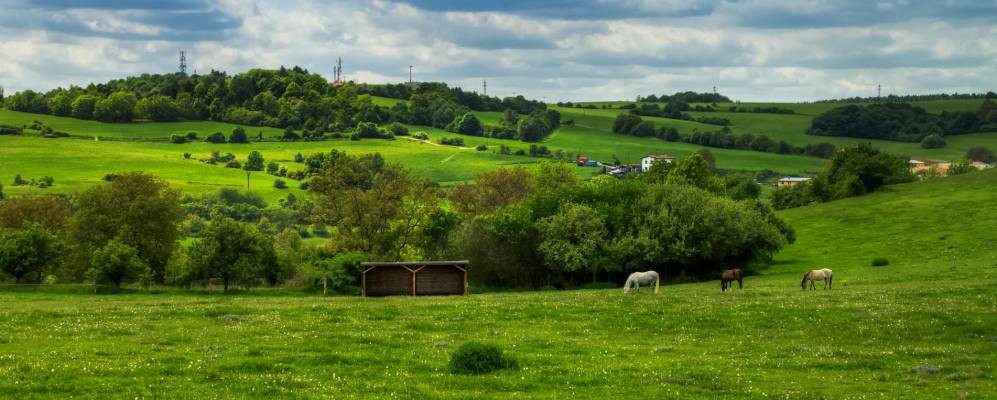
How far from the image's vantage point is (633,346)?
110 ft

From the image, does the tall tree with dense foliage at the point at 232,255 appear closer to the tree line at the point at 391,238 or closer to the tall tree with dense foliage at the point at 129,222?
the tree line at the point at 391,238

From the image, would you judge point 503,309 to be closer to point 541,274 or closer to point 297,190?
point 541,274

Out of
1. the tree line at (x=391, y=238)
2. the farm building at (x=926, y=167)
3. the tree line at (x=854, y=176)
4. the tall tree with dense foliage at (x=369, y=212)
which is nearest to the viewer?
the tree line at (x=391, y=238)

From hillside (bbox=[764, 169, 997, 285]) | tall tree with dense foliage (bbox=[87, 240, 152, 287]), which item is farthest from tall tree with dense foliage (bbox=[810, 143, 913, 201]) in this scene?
tall tree with dense foliage (bbox=[87, 240, 152, 287])

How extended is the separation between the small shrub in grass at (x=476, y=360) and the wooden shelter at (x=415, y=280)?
112 feet

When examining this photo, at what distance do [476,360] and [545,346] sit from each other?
17.3 feet

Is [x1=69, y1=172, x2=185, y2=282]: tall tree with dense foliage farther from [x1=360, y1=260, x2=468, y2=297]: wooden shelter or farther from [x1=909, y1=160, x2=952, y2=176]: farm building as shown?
[x1=909, y1=160, x2=952, y2=176]: farm building

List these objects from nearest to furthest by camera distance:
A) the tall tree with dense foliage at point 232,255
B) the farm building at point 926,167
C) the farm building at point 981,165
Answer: the tall tree with dense foliage at point 232,255
the farm building at point 981,165
the farm building at point 926,167

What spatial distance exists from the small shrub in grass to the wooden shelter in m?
34.1

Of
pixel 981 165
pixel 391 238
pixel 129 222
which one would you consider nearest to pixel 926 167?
pixel 981 165

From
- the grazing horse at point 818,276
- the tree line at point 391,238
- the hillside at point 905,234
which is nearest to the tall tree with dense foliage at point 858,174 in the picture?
the hillside at point 905,234

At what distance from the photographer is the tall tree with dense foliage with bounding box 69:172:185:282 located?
76.8m

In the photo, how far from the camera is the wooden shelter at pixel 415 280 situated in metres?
63.2

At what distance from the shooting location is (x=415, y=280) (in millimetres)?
62812
